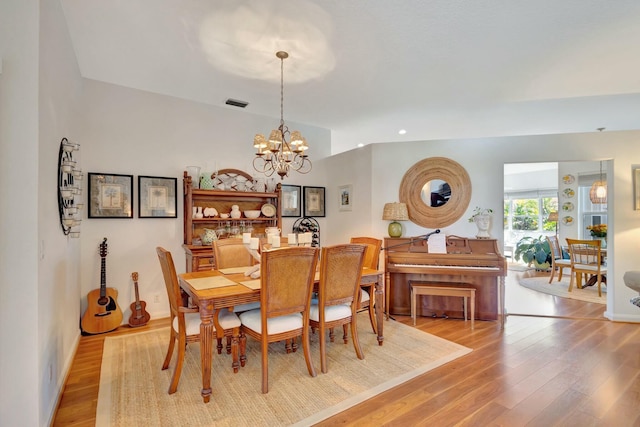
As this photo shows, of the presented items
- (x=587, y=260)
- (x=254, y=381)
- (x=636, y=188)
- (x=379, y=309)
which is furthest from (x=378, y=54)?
(x=587, y=260)

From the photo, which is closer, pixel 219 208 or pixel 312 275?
pixel 312 275

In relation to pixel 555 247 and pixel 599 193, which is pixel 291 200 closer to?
pixel 555 247

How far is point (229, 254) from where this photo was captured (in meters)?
3.46

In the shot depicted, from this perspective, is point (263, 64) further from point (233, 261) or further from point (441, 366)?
point (441, 366)

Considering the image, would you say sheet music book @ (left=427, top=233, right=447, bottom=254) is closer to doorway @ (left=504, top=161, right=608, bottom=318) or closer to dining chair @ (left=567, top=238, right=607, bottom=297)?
doorway @ (left=504, top=161, right=608, bottom=318)

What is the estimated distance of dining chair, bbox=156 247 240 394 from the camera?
7.38 feet

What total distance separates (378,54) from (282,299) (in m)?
2.45

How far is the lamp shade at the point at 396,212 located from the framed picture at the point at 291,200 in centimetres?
154

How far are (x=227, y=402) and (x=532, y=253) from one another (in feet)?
24.7

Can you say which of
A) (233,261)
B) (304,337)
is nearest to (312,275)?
(304,337)

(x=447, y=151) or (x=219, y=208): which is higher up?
(x=447, y=151)

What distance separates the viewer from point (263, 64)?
317 centimetres

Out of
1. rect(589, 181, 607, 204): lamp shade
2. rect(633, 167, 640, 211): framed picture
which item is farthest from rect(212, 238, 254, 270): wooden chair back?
rect(589, 181, 607, 204): lamp shade

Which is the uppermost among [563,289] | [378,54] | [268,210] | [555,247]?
[378,54]
